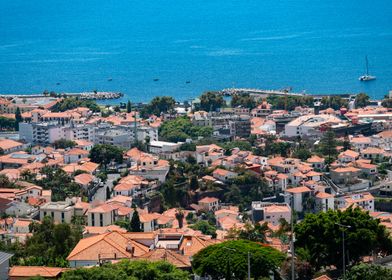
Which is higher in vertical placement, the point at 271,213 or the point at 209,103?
the point at 209,103

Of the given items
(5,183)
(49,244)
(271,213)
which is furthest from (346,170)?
(49,244)

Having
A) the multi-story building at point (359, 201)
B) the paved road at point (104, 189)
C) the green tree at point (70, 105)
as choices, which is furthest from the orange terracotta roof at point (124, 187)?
the green tree at point (70, 105)

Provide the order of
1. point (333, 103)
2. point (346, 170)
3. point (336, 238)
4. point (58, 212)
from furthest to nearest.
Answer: point (333, 103), point (346, 170), point (58, 212), point (336, 238)

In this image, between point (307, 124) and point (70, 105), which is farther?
point (70, 105)

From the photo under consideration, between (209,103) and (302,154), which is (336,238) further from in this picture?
(209,103)

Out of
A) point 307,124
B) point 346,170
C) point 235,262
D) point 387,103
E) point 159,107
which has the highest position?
point 159,107

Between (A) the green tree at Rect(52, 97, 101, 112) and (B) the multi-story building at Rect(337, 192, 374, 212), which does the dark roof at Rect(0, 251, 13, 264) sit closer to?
(B) the multi-story building at Rect(337, 192, 374, 212)
